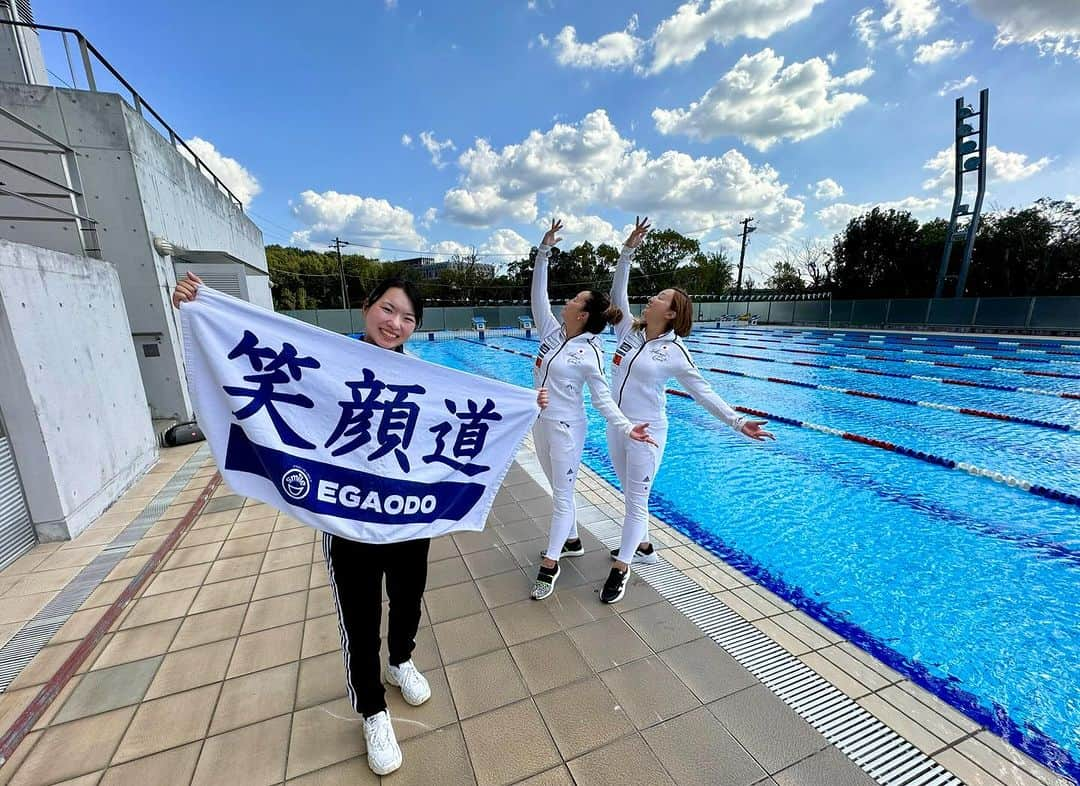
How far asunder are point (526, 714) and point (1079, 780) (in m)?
2.41

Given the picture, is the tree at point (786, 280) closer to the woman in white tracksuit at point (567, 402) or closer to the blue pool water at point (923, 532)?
the blue pool water at point (923, 532)

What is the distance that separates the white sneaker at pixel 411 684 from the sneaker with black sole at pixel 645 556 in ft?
5.31

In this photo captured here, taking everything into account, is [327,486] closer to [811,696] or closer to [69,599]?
[811,696]

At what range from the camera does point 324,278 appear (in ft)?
125

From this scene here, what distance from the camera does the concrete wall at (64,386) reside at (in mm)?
3195

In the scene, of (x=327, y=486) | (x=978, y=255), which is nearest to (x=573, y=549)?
(x=327, y=486)

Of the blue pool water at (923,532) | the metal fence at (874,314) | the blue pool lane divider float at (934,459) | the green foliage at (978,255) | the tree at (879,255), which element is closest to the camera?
the blue pool water at (923,532)

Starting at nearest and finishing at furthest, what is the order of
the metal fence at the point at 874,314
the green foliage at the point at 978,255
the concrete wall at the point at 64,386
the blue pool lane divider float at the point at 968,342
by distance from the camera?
the concrete wall at the point at 64,386, the blue pool lane divider float at the point at 968,342, the metal fence at the point at 874,314, the green foliage at the point at 978,255

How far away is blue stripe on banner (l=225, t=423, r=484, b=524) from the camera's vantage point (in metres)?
1.67

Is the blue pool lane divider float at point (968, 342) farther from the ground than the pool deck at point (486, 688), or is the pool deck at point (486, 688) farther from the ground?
the pool deck at point (486, 688)

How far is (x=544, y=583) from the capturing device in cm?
282

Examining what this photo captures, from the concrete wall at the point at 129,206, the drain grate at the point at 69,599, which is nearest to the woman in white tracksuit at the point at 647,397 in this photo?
the drain grate at the point at 69,599

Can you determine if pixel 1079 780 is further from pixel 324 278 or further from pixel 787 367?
pixel 324 278

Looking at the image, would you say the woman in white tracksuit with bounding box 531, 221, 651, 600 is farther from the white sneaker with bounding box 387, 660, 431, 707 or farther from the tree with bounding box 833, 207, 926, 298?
the tree with bounding box 833, 207, 926, 298
